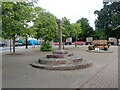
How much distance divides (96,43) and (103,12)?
17339 millimetres

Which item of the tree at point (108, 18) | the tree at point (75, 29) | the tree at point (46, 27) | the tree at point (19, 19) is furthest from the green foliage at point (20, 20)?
the tree at point (108, 18)

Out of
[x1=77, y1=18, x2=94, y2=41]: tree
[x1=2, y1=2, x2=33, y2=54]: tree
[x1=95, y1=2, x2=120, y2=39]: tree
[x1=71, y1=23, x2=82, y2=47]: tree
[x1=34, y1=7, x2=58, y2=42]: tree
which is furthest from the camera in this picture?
[x1=77, y1=18, x2=94, y2=41]: tree

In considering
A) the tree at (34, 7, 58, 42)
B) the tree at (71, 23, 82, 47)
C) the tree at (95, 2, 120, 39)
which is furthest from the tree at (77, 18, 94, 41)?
the tree at (34, 7, 58, 42)

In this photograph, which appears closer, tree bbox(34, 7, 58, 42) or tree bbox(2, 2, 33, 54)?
tree bbox(2, 2, 33, 54)

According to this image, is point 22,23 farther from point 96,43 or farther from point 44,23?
point 96,43

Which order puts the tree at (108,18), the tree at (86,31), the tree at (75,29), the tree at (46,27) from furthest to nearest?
the tree at (86,31) < the tree at (108,18) < the tree at (75,29) < the tree at (46,27)

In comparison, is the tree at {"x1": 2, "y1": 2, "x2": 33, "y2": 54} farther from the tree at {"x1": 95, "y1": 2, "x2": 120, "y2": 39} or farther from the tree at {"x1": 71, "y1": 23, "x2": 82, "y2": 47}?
the tree at {"x1": 95, "y1": 2, "x2": 120, "y2": 39}

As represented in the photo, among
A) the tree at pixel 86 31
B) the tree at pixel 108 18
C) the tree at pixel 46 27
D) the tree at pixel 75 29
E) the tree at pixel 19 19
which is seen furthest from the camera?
the tree at pixel 86 31

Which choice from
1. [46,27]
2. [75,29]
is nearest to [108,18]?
[75,29]

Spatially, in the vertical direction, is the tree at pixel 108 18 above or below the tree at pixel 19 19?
above

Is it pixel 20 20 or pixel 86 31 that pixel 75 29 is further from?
pixel 86 31

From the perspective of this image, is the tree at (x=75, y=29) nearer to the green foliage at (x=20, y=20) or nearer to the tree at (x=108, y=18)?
the tree at (x=108, y=18)

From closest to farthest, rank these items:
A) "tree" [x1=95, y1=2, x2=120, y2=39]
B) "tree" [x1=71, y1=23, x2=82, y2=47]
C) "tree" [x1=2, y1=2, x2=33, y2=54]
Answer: "tree" [x1=2, y1=2, x2=33, y2=54], "tree" [x1=71, y1=23, x2=82, y2=47], "tree" [x1=95, y1=2, x2=120, y2=39]

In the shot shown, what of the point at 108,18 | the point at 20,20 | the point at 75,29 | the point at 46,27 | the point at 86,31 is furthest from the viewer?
the point at 86,31
